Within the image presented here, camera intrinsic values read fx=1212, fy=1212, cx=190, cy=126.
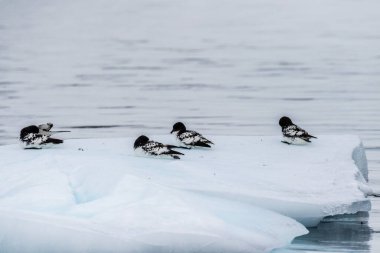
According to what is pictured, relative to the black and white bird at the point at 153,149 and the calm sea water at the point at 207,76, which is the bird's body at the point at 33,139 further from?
the calm sea water at the point at 207,76

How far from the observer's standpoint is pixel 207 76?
1111 inches

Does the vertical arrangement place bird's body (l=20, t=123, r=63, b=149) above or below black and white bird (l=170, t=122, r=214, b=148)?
below

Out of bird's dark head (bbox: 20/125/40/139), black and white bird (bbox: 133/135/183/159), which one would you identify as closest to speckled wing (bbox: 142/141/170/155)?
black and white bird (bbox: 133/135/183/159)

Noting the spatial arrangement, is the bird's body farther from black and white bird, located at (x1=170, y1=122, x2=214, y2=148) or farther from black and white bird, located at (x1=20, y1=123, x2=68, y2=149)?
black and white bird, located at (x1=170, y1=122, x2=214, y2=148)

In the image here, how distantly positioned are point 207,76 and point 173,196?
1897 centimetres

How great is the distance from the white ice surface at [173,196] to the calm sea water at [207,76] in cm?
32

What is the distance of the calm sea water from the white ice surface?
12.5 inches

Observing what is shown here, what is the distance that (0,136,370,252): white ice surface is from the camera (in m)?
8.52

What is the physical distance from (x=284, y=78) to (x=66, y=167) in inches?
684

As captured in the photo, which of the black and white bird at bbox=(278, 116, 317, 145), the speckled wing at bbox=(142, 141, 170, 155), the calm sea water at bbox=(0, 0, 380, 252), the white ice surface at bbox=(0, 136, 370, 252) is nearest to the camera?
the white ice surface at bbox=(0, 136, 370, 252)

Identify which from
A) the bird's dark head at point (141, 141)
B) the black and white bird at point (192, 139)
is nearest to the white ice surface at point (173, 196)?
the black and white bird at point (192, 139)

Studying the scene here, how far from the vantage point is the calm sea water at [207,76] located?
19156 millimetres

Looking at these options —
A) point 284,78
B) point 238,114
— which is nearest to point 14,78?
point 284,78

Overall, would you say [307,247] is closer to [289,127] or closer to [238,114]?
[289,127]
